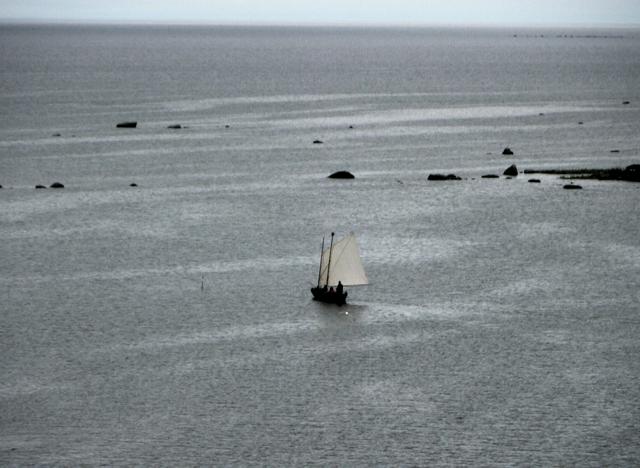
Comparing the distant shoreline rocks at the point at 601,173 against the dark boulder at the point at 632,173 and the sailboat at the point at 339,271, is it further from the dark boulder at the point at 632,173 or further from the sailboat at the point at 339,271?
the sailboat at the point at 339,271

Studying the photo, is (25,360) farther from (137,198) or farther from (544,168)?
(544,168)

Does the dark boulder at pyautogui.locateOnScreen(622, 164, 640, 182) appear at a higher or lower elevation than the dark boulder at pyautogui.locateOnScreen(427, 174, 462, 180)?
higher

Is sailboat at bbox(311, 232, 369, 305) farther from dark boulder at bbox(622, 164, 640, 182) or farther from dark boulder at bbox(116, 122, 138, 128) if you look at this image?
dark boulder at bbox(116, 122, 138, 128)

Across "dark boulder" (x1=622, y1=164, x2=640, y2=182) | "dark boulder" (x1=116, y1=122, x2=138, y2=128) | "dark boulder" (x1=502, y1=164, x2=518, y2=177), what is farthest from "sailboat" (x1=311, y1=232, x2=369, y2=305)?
"dark boulder" (x1=116, y1=122, x2=138, y2=128)

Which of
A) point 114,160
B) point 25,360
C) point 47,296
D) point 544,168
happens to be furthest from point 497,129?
point 25,360

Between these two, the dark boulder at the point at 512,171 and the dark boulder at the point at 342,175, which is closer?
the dark boulder at the point at 512,171

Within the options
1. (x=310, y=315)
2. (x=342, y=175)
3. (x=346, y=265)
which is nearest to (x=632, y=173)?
(x=342, y=175)

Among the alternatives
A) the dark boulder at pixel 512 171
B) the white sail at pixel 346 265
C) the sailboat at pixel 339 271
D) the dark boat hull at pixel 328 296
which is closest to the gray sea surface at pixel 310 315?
the dark boat hull at pixel 328 296
